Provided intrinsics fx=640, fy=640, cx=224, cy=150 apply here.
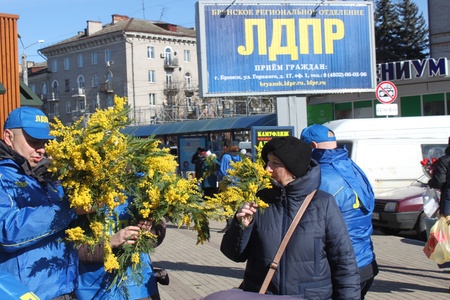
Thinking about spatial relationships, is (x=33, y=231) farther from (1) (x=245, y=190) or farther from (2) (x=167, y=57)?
(2) (x=167, y=57)

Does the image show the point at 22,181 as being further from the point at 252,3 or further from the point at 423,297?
the point at 252,3

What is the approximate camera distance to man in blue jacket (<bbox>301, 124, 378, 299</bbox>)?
437 centimetres

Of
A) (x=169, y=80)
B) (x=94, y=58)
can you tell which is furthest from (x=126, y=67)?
(x=169, y=80)

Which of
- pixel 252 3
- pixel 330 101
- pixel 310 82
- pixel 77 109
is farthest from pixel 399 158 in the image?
pixel 77 109

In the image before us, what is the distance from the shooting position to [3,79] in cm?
1370

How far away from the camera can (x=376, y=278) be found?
8.63 meters

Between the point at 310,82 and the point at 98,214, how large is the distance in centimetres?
1395

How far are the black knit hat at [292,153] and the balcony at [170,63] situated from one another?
2877 inches

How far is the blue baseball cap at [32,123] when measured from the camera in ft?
10.2

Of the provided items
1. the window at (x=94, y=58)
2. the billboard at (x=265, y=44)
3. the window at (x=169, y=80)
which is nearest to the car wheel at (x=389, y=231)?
the billboard at (x=265, y=44)

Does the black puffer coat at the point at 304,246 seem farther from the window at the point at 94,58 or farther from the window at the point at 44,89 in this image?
the window at the point at 44,89

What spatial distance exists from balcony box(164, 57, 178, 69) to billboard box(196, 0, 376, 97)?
60253mm

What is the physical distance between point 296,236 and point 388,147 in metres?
11.2

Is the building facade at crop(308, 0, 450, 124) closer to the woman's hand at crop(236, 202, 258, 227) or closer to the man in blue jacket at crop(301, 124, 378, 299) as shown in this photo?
the man in blue jacket at crop(301, 124, 378, 299)
